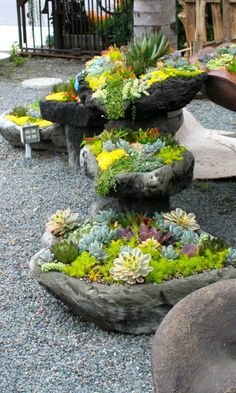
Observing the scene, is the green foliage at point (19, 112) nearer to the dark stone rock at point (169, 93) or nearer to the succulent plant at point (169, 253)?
the dark stone rock at point (169, 93)

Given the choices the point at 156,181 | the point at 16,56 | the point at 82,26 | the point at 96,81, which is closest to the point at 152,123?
the point at 96,81

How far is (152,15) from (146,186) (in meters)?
3.43

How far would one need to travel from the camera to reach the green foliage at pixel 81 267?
5230 mm

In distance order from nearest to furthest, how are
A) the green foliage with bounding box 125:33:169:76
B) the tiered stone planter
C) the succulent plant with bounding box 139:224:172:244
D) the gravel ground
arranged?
the gravel ground < the succulent plant with bounding box 139:224:172:244 < the tiered stone planter < the green foliage with bounding box 125:33:169:76

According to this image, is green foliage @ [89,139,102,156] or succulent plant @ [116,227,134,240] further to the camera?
green foliage @ [89,139,102,156]

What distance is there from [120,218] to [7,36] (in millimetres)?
10624

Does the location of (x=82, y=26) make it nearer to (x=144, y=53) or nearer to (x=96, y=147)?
(x=144, y=53)

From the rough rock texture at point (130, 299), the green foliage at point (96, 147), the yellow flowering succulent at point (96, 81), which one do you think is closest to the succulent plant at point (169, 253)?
the rough rock texture at point (130, 299)

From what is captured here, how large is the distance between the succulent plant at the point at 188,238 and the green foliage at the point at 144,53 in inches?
65.4

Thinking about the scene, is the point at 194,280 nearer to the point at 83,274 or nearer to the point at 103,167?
the point at 83,274

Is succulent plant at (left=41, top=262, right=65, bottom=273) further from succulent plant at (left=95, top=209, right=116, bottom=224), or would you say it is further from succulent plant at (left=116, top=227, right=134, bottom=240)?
succulent plant at (left=95, top=209, right=116, bottom=224)

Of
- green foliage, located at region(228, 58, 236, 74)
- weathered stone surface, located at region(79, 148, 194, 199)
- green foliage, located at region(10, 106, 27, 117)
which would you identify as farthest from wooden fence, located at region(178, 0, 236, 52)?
weathered stone surface, located at region(79, 148, 194, 199)

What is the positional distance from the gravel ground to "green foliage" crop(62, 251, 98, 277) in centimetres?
37

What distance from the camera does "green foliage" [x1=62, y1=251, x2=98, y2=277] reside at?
5.23 meters
